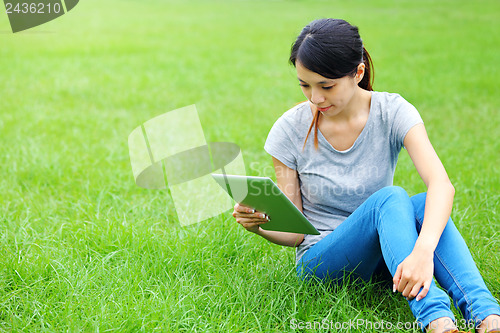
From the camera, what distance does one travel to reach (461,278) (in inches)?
76.4

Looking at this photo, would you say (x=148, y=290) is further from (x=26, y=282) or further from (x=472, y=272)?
(x=472, y=272)

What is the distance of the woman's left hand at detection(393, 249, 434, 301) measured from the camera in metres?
1.82

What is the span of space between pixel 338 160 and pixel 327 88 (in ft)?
1.04

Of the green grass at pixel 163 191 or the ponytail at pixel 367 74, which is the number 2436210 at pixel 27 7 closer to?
the green grass at pixel 163 191

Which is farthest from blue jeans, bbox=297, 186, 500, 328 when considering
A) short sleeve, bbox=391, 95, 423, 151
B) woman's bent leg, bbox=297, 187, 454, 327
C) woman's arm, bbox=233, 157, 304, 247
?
short sleeve, bbox=391, 95, 423, 151

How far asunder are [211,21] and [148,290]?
11367 millimetres

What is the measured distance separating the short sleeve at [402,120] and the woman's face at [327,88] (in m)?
0.19

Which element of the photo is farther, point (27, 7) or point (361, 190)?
point (27, 7)

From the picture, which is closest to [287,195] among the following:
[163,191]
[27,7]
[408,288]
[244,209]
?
[244,209]

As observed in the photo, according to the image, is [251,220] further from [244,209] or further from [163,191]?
[163,191]

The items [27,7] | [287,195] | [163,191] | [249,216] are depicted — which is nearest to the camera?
[249,216]

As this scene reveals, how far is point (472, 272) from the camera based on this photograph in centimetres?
194
